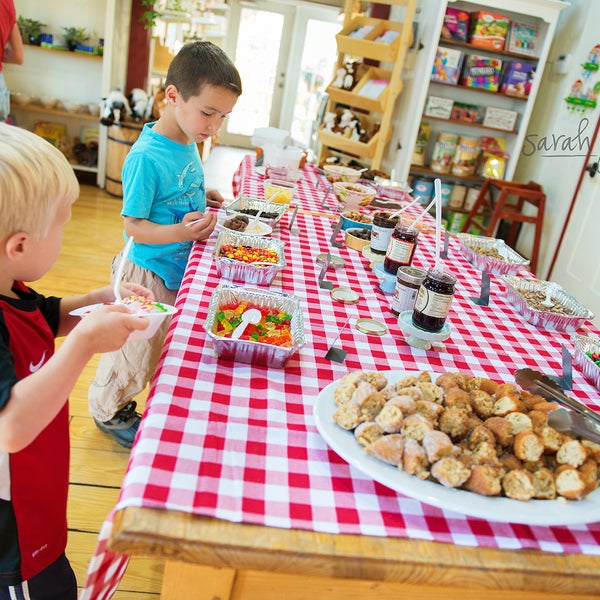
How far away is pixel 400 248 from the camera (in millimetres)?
1678

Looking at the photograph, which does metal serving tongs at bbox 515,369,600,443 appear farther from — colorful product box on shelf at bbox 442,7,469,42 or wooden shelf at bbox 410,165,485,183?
colorful product box on shelf at bbox 442,7,469,42

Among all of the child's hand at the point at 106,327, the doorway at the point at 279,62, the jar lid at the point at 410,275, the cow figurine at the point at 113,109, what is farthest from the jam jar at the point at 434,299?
the doorway at the point at 279,62

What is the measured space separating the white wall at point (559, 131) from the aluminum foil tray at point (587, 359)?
10.1 ft

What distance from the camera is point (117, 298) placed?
1020mm

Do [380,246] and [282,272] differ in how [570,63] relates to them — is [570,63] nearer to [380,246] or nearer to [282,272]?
[380,246]

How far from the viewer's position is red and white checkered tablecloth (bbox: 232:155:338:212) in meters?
2.60

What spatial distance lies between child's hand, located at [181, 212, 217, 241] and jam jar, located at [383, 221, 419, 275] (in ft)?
1.88

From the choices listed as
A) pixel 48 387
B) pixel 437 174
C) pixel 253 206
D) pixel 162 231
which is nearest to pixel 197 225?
pixel 162 231

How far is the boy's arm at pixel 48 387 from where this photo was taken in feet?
2.40

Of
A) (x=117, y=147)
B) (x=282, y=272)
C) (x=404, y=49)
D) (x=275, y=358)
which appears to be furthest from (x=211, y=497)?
(x=117, y=147)

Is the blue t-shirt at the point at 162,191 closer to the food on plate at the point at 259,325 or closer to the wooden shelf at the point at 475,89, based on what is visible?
the food on plate at the point at 259,325

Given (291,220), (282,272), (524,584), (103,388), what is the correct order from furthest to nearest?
(291,220), (103,388), (282,272), (524,584)

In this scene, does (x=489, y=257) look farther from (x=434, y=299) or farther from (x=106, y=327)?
(x=106, y=327)

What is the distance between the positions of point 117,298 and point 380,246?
1.11 metres
